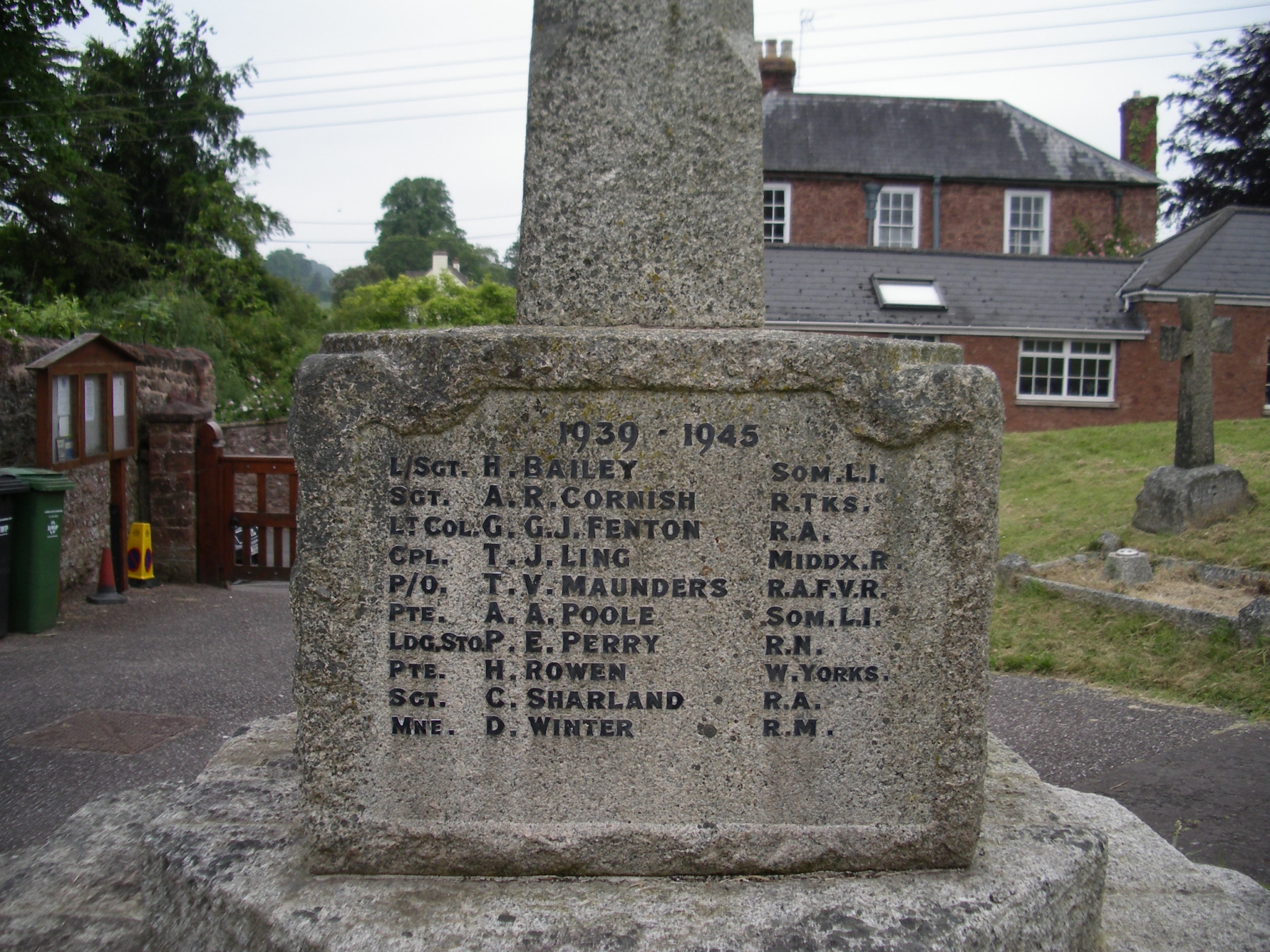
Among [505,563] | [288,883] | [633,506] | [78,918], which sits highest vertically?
[633,506]

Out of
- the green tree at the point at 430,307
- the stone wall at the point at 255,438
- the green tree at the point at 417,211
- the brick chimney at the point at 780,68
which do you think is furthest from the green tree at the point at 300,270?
the stone wall at the point at 255,438

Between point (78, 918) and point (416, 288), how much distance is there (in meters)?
37.2

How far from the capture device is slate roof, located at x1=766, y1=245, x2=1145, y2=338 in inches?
826

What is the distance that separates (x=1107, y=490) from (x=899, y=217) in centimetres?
1768

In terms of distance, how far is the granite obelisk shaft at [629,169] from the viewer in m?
2.58

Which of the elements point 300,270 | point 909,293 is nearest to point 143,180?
point 909,293

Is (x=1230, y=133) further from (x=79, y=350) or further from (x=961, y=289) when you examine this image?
(x=79, y=350)

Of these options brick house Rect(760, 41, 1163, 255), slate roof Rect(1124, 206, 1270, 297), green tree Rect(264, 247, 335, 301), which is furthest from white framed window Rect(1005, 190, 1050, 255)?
green tree Rect(264, 247, 335, 301)

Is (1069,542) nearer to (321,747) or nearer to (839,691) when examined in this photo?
(839,691)

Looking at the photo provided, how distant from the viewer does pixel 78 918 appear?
2.57 meters

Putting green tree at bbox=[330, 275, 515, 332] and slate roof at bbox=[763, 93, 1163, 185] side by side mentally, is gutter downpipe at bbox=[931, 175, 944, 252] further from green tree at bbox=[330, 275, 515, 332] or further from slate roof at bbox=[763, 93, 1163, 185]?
green tree at bbox=[330, 275, 515, 332]

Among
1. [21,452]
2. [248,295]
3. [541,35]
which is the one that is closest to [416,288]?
[248,295]

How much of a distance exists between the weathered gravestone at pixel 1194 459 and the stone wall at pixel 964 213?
1726 centimetres

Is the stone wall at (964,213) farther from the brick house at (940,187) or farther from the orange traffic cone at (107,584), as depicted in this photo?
the orange traffic cone at (107,584)
